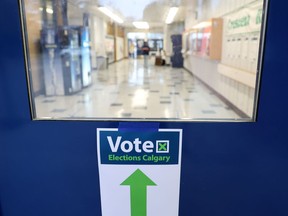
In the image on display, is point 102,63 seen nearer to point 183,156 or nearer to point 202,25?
point 202,25

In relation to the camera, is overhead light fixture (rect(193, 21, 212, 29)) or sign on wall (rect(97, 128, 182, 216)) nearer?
Answer: sign on wall (rect(97, 128, 182, 216))

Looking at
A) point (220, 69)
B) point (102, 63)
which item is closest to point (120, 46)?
point (102, 63)

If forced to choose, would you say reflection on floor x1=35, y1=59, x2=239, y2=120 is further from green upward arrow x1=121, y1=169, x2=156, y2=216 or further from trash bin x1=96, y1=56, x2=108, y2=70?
green upward arrow x1=121, y1=169, x2=156, y2=216

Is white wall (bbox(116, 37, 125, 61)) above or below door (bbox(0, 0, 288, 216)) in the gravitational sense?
above

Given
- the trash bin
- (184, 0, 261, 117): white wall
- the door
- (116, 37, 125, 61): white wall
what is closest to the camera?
the door

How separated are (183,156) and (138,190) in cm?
35

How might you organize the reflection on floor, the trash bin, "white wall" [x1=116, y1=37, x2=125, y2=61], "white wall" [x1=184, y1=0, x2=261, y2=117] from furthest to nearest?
1. the trash bin
2. "white wall" [x1=116, y1=37, x2=125, y2=61]
3. the reflection on floor
4. "white wall" [x1=184, y1=0, x2=261, y2=117]

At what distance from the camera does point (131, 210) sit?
154cm

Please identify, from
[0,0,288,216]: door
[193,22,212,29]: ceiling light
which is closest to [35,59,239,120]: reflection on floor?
[193,22,212,29]: ceiling light

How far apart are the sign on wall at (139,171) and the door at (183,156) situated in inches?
2.0

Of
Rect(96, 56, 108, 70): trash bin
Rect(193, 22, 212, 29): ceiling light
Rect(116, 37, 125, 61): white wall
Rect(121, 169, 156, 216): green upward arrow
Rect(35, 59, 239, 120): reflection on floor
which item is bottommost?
Rect(35, 59, 239, 120): reflection on floor

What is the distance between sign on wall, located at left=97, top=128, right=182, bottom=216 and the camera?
1405 mm

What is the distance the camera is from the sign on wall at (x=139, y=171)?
1.41m

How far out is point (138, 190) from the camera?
1501 mm
